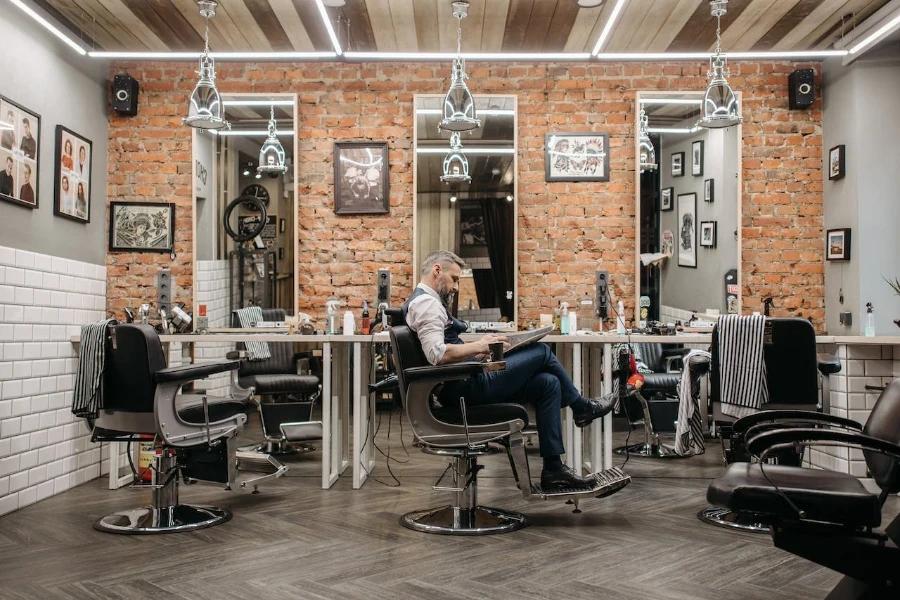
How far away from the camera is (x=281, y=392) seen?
5.49 m

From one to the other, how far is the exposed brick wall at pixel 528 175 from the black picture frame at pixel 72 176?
453mm

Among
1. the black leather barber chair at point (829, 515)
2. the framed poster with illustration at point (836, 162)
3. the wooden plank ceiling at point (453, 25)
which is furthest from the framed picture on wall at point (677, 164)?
the black leather barber chair at point (829, 515)

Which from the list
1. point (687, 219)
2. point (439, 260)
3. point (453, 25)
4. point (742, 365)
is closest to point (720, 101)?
point (687, 219)

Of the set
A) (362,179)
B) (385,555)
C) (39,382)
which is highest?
(362,179)

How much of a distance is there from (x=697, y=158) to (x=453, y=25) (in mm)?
2045

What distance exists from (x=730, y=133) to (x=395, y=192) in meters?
2.50

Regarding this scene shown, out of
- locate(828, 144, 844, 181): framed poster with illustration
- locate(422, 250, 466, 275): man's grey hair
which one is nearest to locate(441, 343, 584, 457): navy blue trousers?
locate(422, 250, 466, 275): man's grey hair

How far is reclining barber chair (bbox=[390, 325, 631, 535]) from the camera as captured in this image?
3.46 meters

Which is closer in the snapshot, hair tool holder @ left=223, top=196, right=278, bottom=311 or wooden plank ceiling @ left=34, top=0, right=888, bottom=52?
wooden plank ceiling @ left=34, top=0, right=888, bottom=52

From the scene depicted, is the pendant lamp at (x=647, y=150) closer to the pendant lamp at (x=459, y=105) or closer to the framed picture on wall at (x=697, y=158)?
the framed picture on wall at (x=697, y=158)

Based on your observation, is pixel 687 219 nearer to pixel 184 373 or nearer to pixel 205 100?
pixel 205 100

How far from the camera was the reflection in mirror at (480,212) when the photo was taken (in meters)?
5.96

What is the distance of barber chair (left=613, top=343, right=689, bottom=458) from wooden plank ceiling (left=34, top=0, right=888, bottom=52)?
221 cm

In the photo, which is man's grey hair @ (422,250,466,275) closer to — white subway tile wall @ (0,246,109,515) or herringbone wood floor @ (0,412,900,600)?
herringbone wood floor @ (0,412,900,600)
